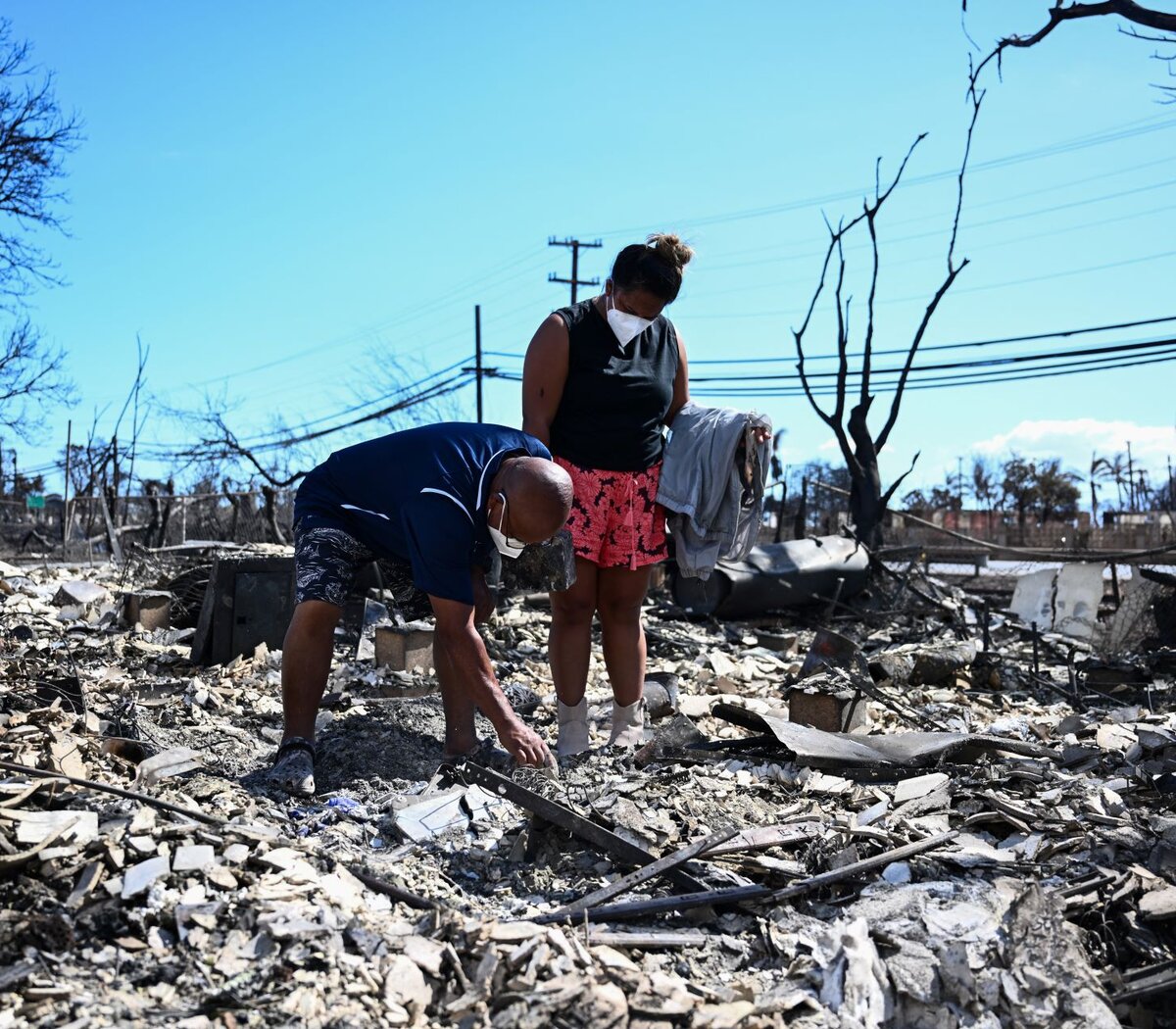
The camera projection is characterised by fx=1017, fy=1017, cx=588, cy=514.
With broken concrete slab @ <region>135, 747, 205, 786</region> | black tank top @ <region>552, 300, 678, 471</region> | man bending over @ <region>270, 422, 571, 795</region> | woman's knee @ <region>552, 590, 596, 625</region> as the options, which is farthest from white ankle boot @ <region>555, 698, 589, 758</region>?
broken concrete slab @ <region>135, 747, 205, 786</region>

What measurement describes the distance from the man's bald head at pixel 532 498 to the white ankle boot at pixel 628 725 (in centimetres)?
116

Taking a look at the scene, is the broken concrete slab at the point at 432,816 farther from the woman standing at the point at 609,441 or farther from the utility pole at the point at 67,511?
the utility pole at the point at 67,511

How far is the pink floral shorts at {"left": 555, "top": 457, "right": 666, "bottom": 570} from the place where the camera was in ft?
12.9

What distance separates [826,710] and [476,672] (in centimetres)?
Answer: 210

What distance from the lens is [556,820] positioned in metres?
2.91

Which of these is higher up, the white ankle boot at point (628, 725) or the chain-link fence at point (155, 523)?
the chain-link fence at point (155, 523)

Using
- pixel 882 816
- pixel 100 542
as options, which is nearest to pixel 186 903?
pixel 882 816

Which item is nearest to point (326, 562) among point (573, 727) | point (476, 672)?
point (476, 672)

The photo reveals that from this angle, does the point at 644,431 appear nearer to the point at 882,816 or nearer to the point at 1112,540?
the point at 882,816

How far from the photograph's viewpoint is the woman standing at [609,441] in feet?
12.9

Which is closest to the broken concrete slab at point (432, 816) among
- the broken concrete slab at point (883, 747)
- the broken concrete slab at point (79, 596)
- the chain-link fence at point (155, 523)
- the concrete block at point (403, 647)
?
the broken concrete slab at point (883, 747)

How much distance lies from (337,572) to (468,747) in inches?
30.3

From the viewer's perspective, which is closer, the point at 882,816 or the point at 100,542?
the point at 882,816

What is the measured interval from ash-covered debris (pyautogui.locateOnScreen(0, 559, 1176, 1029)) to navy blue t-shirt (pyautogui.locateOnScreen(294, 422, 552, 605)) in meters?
0.70
